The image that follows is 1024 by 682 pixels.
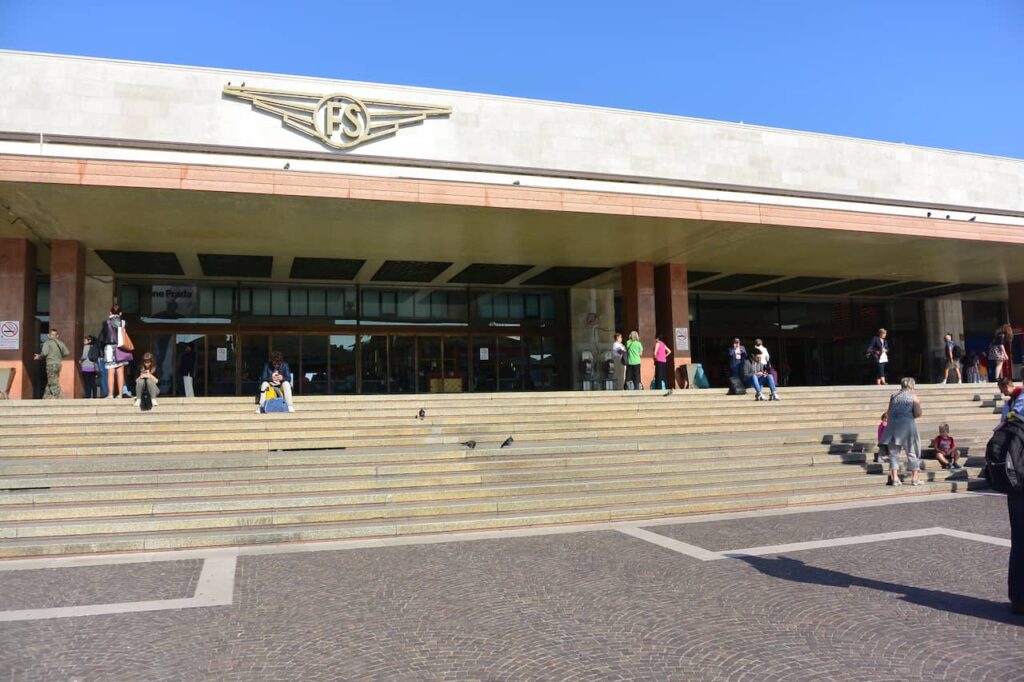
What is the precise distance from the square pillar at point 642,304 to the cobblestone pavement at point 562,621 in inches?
519

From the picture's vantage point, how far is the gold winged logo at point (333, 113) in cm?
1484

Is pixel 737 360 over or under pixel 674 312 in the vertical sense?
under

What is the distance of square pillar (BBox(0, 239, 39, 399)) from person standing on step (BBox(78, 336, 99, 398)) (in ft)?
3.51

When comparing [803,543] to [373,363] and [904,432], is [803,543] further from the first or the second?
[373,363]

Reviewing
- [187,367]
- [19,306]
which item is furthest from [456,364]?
[19,306]

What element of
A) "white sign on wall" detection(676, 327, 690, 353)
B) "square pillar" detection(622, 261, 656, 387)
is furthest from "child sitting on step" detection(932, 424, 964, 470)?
"square pillar" detection(622, 261, 656, 387)

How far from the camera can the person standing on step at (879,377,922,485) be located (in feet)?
33.6

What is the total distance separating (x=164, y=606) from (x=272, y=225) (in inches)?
464

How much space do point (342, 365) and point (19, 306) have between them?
8.62 meters

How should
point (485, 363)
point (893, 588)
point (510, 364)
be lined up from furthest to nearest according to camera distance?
point (510, 364) < point (485, 363) < point (893, 588)

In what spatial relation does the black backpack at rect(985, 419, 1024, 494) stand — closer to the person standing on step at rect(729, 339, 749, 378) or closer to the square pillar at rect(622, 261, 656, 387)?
the person standing on step at rect(729, 339, 749, 378)

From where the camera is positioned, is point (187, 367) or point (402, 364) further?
point (402, 364)

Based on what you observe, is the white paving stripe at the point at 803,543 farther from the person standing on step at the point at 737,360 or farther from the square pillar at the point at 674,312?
the square pillar at the point at 674,312

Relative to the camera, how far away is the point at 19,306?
15484 millimetres
